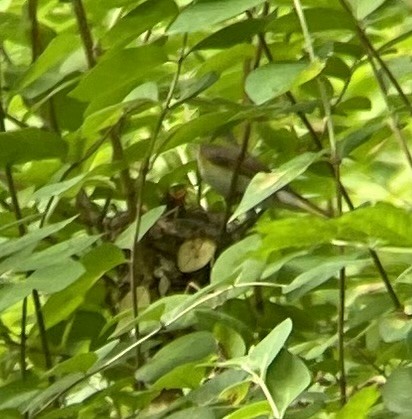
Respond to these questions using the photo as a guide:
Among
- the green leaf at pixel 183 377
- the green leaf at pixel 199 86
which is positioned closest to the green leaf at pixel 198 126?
the green leaf at pixel 199 86

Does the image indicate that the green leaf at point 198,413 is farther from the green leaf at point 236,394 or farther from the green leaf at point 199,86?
the green leaf at point 199,86

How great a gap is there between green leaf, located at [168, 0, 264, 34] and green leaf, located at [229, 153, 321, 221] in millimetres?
66

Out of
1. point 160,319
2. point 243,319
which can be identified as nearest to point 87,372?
point 160,319

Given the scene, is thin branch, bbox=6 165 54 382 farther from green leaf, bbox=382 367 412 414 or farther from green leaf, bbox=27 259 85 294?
green leaf, bbox=382 367 412 414

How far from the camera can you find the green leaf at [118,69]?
1.53 ft

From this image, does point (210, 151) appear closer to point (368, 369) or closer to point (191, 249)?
point (191, 249)

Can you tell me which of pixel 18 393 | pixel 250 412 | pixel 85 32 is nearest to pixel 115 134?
pixel 85 32

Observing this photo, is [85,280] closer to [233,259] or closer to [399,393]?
[233,259]

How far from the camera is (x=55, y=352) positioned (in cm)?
61

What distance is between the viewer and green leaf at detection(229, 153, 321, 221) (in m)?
0.39

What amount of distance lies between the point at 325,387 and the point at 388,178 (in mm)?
151

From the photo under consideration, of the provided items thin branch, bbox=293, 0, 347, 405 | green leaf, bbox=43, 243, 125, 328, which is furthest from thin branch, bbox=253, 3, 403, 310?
green leaf, bbox=43, 243, 125, 328

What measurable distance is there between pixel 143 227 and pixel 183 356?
0.24ft

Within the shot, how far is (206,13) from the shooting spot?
1.31 ft
